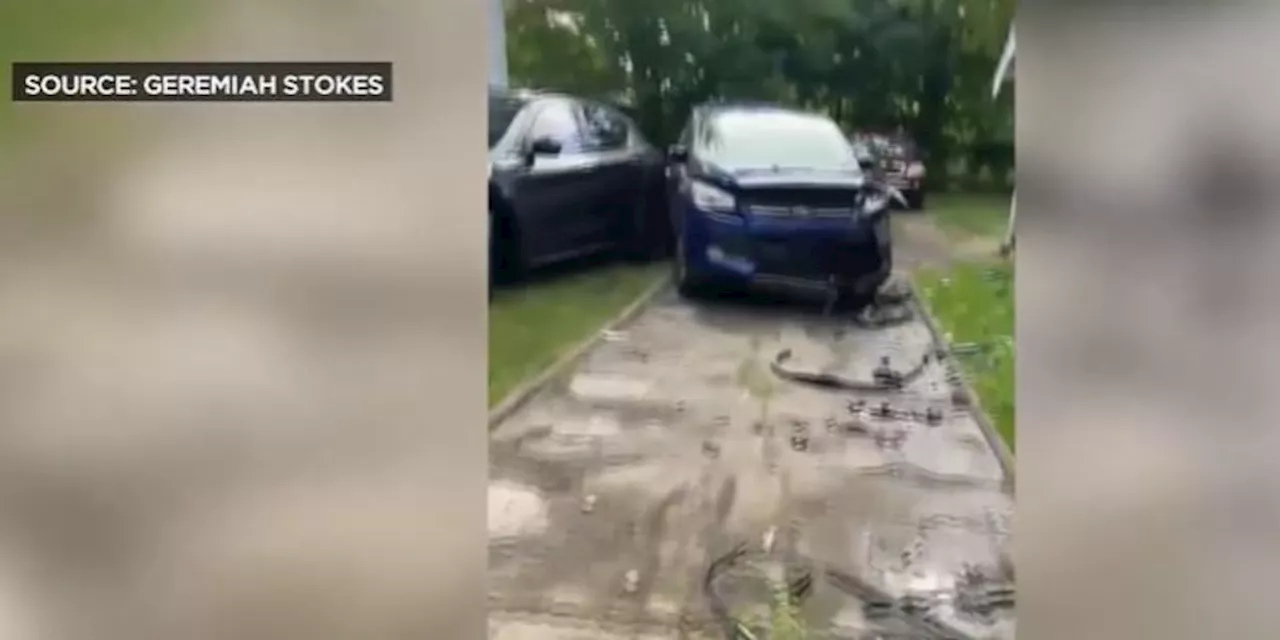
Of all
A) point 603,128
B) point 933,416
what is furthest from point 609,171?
point 933,416

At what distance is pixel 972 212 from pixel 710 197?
23 centimetres

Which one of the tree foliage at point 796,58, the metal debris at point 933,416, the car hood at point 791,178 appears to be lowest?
the metal debris at point 933,416

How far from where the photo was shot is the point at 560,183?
1.08m

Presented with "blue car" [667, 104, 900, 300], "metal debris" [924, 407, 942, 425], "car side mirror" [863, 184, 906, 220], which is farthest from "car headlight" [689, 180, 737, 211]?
"metal debris" [924, 407, 942, 425]

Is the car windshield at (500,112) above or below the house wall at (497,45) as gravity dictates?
below

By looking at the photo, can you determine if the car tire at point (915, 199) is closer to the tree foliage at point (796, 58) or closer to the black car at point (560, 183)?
the tree foliage at point (796, 58)

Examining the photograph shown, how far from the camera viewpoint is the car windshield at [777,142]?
3.47 feet

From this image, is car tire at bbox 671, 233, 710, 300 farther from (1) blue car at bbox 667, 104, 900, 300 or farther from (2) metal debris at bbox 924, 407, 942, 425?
(2) metal debris at bbox 924, 407, 942, 425

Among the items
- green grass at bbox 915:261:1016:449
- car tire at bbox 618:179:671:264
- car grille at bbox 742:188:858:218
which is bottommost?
green grass at bbox 915:261:1016:449

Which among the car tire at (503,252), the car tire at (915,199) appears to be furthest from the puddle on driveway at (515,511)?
the car tire at (915,199)

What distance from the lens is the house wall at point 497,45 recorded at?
3.49 ft

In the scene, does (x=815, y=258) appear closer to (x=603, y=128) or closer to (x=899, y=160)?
(x=899, y=160)

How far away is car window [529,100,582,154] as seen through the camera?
107cm

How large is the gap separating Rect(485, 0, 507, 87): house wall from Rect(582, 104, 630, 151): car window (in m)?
0.08
